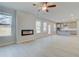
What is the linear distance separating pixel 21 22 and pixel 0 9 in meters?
2.16

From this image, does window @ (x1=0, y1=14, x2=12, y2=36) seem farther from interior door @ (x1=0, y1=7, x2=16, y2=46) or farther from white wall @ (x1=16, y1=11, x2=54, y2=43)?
white wall @ (x1=16, y1=11, x2=54, y2=43)

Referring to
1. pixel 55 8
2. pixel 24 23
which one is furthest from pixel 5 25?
pixel 55 8

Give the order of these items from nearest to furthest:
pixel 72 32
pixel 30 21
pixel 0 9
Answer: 1. pixel 0 9
2. pixel 30 21
3. pixel 72 32

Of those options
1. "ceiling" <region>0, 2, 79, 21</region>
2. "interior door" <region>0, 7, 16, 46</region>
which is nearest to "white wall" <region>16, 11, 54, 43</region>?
"interior door" <region>0, 7, 16, 46</region>

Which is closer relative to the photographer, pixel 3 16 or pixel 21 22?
pixel 3 16

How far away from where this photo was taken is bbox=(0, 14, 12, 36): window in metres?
6.97

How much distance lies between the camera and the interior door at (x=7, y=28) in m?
6.98

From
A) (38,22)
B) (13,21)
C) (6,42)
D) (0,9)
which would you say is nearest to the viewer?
(0,9)

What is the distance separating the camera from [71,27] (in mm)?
20750

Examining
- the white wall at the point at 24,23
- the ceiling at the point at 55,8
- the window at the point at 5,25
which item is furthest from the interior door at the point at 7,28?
the ceiling at the point at 55,8

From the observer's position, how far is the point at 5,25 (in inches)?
285

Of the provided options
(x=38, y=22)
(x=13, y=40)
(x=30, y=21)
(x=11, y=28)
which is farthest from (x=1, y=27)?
(x=38, y=22)

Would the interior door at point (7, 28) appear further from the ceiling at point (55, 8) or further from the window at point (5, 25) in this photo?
the ceiling at point (55, 8)

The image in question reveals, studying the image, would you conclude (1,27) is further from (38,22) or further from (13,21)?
(38,22)
